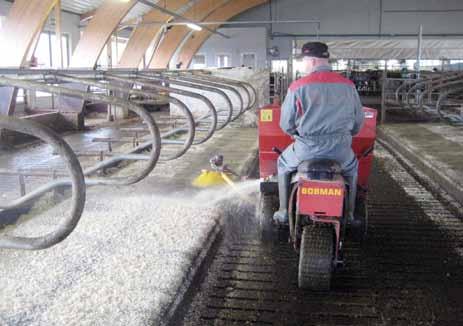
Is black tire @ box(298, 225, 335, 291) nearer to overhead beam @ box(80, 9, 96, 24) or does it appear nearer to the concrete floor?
the concrete floor

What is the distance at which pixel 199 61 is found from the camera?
1088 inches

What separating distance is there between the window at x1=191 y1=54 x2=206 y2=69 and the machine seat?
2478cm

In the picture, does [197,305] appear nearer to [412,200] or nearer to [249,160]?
[412,200]

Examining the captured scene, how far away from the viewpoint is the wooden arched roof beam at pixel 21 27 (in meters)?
10.4

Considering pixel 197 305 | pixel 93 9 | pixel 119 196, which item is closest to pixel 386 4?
pixel 93 9

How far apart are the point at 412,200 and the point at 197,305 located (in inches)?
131

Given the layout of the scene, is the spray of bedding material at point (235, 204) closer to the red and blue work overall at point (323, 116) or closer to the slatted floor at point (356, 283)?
the slatted floor at point (356, 283)

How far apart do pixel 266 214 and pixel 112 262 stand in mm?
1230

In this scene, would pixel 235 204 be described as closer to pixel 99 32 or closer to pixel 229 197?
pixel 229 197

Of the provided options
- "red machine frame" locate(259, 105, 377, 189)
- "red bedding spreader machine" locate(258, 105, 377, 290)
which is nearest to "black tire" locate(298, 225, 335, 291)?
"red bedding spreader machine" locate(258, 105, 377, 290)

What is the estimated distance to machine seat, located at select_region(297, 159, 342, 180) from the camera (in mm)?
3045

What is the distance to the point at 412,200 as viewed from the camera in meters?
5.53

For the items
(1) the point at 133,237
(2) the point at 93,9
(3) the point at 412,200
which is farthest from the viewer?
(2) the point at 93,9

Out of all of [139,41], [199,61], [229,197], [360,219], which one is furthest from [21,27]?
[199,61]
